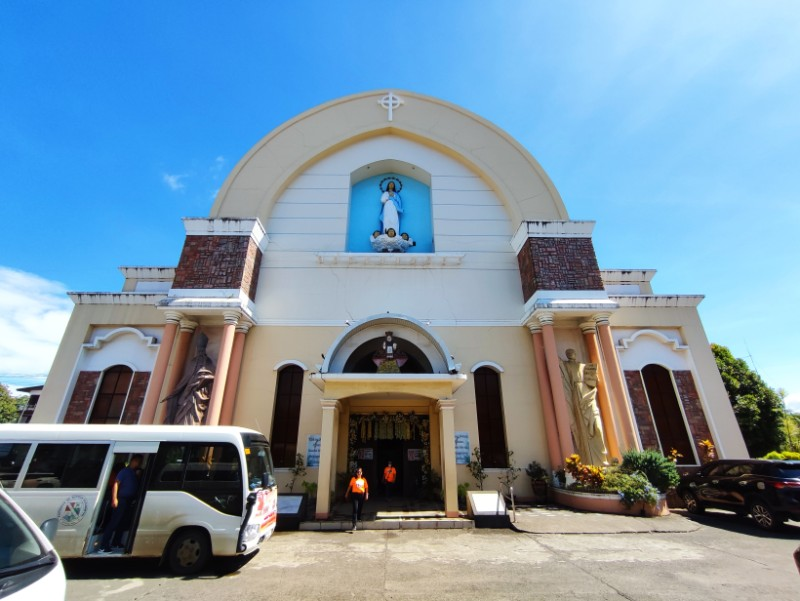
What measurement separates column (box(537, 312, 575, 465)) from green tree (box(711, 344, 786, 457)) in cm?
1363

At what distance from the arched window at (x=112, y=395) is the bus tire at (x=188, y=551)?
8.21 meters

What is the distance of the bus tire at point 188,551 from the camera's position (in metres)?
5.50

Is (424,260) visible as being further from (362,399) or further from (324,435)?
(324,435)

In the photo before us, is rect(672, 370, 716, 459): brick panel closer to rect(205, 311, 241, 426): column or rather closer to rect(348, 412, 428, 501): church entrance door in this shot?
rect(348, 412, 428, 501): church entrance door

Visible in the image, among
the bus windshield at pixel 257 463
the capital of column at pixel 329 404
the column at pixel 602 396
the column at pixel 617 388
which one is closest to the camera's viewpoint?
the bus windshield at pixel 257 463

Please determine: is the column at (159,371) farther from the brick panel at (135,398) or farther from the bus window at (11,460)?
the bus window at (11,460)

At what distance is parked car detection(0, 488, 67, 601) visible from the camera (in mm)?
2168

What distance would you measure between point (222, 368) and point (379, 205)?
8.65m

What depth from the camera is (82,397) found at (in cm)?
1195

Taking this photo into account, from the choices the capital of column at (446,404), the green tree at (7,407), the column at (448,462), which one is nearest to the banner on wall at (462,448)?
the column at (448,462)

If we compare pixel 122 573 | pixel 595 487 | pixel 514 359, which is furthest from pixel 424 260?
pixel 122 573

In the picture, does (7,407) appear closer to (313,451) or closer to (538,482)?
(313,451)

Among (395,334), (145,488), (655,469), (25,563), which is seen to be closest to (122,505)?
(145,488)

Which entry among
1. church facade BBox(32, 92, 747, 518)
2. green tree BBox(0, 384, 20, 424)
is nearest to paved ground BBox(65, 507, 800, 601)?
church facade BBox(32, 92, 747, 518)
